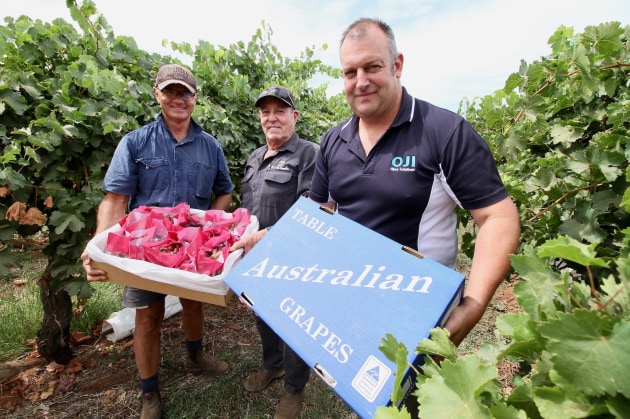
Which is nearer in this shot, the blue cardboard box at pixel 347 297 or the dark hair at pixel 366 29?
the blue cardboard box at pixel 347 297

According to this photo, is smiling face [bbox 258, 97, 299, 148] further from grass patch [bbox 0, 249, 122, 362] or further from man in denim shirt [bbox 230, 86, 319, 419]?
grass patch [bbox 0, 249, 122, 362]

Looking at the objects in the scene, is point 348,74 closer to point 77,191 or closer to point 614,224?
point 614,224

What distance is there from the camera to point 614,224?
1.08m

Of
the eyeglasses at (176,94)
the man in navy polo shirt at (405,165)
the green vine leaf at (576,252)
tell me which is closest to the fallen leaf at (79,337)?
the eyeglasses at (176,94)

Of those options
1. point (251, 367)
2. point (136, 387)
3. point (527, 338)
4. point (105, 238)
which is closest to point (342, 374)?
point (527, 338)

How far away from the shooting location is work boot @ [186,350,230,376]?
278 centimetres

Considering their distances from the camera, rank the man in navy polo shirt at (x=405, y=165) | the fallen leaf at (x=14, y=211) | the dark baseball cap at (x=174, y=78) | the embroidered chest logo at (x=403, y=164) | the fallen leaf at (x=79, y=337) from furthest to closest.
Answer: the fallen leaf at (x=79, y=337)
the dark baseball cap at (x=174, y=78)
the fallen leaf at (x=14, y=211)
the embroidered chest logo at (x=403, y=164)
the man in navy polo shirt at (x=405, y=165)

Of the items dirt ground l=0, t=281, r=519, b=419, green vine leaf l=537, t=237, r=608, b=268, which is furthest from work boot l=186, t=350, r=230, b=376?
green vine leaf l=537, t=237, r=608, b=268

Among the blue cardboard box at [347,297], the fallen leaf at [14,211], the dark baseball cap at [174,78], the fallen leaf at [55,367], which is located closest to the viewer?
the blue cardboard box at [347,297]

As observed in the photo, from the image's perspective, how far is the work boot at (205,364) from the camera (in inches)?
109

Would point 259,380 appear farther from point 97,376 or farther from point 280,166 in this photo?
point 280,166

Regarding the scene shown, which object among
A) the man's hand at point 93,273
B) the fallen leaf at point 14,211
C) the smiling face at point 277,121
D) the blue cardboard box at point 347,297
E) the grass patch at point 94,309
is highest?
the smiling face at point 277,121

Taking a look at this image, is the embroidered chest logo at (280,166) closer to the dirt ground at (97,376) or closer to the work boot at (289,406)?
the work boot at (289,406)

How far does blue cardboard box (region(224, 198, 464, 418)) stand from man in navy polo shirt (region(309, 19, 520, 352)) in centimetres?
31
